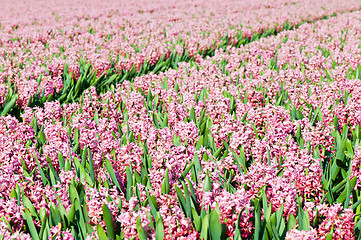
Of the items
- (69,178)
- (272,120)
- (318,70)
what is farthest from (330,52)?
(69,178)

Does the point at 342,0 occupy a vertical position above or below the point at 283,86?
above

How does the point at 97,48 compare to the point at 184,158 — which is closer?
the point at 184,158

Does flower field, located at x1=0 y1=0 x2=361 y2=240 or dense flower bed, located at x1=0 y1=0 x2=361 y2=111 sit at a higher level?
dense flower bed, located at x1=0 y1=0 x2=361 y2=111

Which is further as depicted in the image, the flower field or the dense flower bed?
the dense flower bed

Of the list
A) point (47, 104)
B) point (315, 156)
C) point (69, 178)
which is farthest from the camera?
point (47, 104)

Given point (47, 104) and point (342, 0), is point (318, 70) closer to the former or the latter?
point (47, 104)

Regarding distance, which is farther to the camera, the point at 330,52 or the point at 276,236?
the point at 330,52

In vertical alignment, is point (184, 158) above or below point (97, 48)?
below

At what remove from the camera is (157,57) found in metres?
7.36

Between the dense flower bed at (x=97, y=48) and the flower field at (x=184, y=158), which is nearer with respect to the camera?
the flower field at (x=184, y=158)

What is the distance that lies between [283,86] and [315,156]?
2.13 m

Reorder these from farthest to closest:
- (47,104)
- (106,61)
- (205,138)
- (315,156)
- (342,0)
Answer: (342,0) → (106,61) → (47,104) → (205,138) → (315,156)

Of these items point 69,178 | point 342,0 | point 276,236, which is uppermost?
point 342,0

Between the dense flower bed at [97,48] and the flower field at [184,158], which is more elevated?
the dense flower bed at [97,48]
